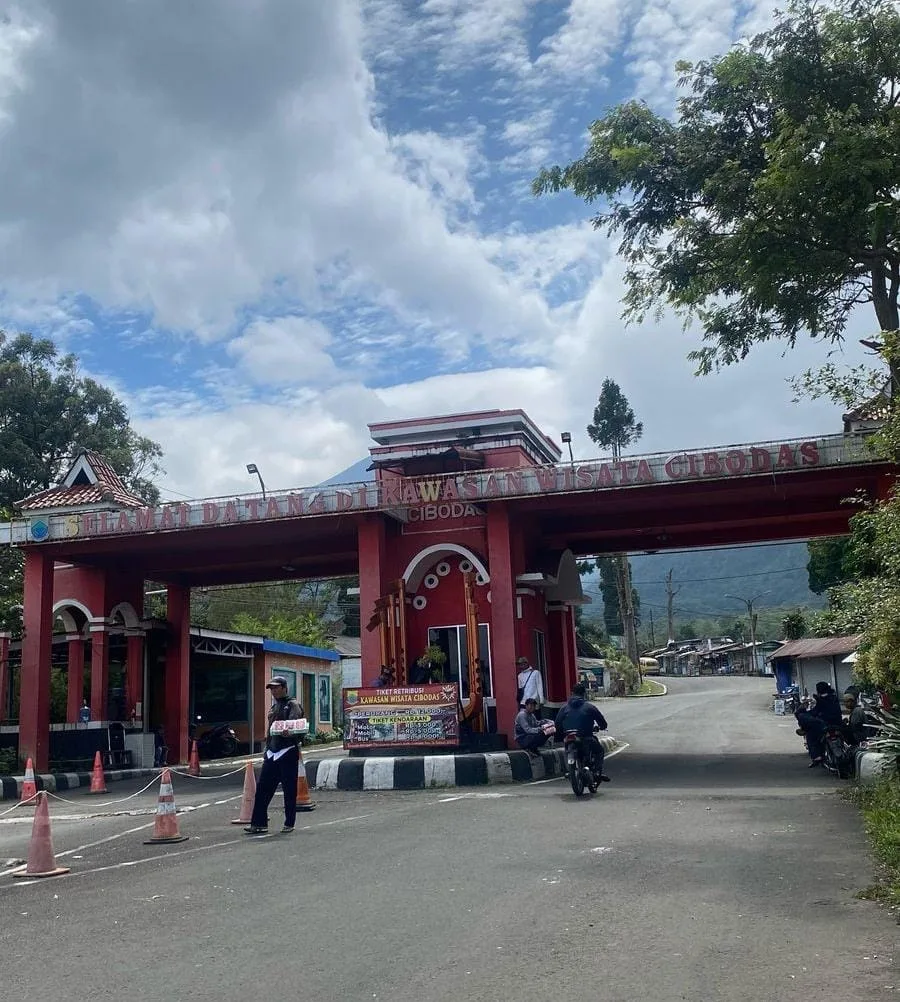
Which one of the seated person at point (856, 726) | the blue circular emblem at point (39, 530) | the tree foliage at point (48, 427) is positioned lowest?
the seated person at point (856, 726)

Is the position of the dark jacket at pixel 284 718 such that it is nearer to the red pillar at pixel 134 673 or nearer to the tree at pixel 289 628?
the red pillar at pixel 134 673

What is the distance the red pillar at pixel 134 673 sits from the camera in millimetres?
22375

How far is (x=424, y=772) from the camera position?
47.7ft

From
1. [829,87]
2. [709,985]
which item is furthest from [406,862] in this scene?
[829,87]

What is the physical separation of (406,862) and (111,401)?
121 ft

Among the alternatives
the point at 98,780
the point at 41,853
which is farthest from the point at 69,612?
Answer: the point at 41,853

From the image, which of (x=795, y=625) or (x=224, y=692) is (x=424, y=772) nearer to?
(x=224, y=692)

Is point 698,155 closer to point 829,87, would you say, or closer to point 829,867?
point 829,87

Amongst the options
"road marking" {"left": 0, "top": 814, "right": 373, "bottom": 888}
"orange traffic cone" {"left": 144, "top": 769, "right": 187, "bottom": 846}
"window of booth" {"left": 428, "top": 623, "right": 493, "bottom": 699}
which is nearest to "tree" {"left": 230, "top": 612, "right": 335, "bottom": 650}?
"window of booth" {"left": 428, "top": 623, "right": 493, "bottom": 699}

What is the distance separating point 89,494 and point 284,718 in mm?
13753

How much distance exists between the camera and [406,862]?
8.09 m

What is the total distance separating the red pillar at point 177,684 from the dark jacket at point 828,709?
1501cm

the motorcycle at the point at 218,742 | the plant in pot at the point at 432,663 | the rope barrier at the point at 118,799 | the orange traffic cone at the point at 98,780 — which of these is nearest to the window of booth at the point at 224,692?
the motorcycle at the point at 218,742

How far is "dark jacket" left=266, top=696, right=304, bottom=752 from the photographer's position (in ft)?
33.1
